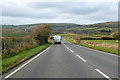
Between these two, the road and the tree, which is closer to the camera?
the road

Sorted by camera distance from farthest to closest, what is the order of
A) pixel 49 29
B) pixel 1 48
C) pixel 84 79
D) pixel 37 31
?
pixel 49 29 < pixel 37 31 < pixel 1 48 < pixel 84 79

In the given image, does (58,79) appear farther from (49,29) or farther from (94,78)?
(49,29)

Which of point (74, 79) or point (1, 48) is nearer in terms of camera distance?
point (74, 79)

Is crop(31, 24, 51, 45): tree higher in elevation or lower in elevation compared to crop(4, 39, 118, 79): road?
higher

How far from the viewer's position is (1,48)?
48.8ft

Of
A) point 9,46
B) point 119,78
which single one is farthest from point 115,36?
point 119,78

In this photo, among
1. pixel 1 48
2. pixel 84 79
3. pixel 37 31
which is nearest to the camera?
pixel 84 79

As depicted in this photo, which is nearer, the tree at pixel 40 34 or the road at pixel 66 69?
the road at pixel 66 69

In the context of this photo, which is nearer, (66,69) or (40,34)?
(66,69)

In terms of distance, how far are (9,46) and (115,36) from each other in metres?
63.9

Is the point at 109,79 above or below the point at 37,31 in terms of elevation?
below

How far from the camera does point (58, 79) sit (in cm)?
658

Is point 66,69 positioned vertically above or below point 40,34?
below

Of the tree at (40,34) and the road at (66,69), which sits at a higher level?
the tree at (40,34)
